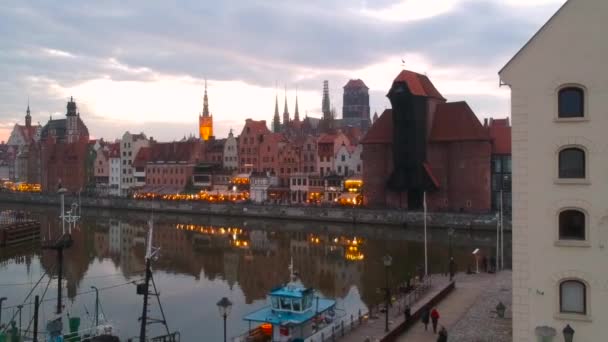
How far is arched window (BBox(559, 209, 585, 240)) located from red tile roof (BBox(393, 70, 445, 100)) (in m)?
51.6

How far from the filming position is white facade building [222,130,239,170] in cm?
9738

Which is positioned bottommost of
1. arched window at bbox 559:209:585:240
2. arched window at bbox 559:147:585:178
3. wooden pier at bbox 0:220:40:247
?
wooden pier at bbox 0:220:40:247

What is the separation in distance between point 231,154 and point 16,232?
148 feet

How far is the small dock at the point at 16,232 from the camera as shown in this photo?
5503 centimetres

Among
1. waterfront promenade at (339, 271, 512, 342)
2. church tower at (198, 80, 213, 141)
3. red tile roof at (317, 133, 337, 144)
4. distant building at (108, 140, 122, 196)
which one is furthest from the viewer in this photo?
church tower at (198, 80, 213, 141)

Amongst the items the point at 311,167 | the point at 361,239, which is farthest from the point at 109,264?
the point at 311,167

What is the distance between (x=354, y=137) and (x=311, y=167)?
1593 cm

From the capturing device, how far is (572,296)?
16203 mm

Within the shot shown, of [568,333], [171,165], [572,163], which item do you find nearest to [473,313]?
[568,333]

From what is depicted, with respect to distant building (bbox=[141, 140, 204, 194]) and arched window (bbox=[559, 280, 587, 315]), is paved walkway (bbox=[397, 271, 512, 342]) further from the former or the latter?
distant building (bbox=[141, 140, 204, 194])

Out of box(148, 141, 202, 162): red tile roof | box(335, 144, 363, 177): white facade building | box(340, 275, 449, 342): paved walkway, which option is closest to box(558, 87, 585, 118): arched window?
box(340, 275, 449, 342): paved walkway

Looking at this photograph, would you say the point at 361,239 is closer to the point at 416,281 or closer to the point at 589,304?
the point at 416,281

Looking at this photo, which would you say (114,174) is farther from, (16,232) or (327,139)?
(16,232)

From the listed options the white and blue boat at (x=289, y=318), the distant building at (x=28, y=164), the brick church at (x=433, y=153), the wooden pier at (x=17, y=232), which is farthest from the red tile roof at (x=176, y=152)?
the white and blue boat at (x=289, y=318)
